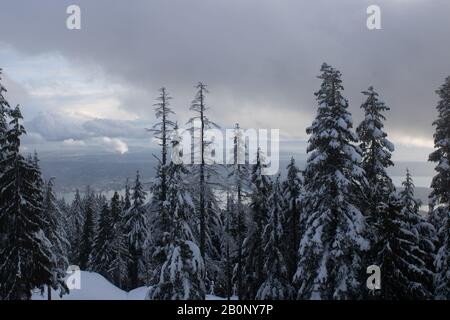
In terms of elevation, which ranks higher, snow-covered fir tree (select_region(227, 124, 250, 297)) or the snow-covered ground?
snow-covered fir tree (select_region(227, 124, 250, 297))

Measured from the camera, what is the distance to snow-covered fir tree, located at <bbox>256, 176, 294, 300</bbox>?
3042cm

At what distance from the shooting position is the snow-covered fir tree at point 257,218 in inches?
1240

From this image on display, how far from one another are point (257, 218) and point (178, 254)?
12636 millimetres

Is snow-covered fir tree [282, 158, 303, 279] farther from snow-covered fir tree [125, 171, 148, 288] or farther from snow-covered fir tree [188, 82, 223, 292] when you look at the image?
snow-covered fir tree [125, 171, 148, 288]

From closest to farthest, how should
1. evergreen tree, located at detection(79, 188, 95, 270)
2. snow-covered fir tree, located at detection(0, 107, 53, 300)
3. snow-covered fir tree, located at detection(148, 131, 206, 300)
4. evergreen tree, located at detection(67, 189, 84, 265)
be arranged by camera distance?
1. snow-covered fir tree, located at detection(148, 131, 206, 300)
2. snow-covered fir tree, located at detection(0, 107, 53, 300)
3. evergreen tree, located at detection(79, 188, 95, 270)
4. evergreen tree, located at detection(67, 189, 84, 265)

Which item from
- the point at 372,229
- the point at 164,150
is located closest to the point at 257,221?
the point at 164,150

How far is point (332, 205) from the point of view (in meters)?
20.1

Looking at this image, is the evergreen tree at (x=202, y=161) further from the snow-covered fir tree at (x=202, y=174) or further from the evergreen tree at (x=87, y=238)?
the evergreen tree at (x=87, y=238)

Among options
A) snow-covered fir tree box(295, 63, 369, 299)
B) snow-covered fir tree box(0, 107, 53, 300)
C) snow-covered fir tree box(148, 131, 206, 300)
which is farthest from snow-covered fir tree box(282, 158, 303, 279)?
snow-covered fir tree box(0, 107, 53, 300)

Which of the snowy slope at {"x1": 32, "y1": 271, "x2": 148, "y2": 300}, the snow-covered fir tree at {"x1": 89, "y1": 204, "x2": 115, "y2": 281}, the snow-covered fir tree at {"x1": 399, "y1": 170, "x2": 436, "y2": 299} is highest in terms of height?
the snow-covered fir tree at {"x1": 399, "y1": 170, "x2": 436, "y2": 299}

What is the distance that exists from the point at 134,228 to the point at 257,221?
20.1 meters

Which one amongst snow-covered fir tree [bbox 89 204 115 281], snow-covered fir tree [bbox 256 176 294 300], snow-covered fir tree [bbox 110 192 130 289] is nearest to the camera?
snow-covered fir tree [bbox 256 176 294 300]

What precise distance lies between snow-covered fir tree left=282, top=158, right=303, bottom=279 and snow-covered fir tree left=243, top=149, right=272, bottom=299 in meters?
1.88
